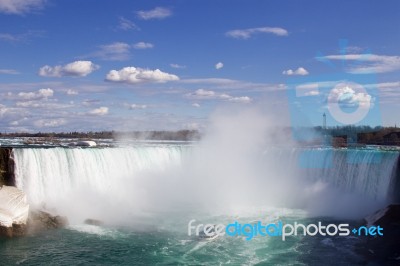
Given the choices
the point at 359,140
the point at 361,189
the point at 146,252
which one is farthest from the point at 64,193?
the point at 359,140

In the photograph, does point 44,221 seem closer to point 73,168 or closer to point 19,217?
point 19,217

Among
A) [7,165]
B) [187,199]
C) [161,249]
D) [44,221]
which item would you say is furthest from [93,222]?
[187,199]

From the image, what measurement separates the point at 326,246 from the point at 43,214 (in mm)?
12777

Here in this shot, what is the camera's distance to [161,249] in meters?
Result: 16.9

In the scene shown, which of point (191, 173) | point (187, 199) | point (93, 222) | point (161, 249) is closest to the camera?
point (161, 249)

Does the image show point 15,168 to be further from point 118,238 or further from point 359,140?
point 359,140

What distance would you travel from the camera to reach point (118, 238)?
1850cm

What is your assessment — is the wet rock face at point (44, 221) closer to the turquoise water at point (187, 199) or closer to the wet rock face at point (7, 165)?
the turquoise water at point (187, 199)

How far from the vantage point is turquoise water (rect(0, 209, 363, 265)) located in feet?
51.2

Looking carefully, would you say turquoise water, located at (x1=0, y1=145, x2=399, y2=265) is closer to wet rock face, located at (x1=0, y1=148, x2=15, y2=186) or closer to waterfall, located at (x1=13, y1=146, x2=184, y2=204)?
waterfall, located at (x1=13, y1=146, x2=184, y2=204)

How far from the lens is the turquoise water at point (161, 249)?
614 inches

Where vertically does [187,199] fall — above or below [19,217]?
below

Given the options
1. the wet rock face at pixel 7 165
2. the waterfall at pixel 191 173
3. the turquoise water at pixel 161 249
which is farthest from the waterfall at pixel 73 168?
the turquoise water at pixel 161 249

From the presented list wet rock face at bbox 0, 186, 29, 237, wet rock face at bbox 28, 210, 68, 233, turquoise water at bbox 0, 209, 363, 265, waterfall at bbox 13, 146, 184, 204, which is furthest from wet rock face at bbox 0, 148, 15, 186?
turquoise water at bbox 0, 209, 363, 265
